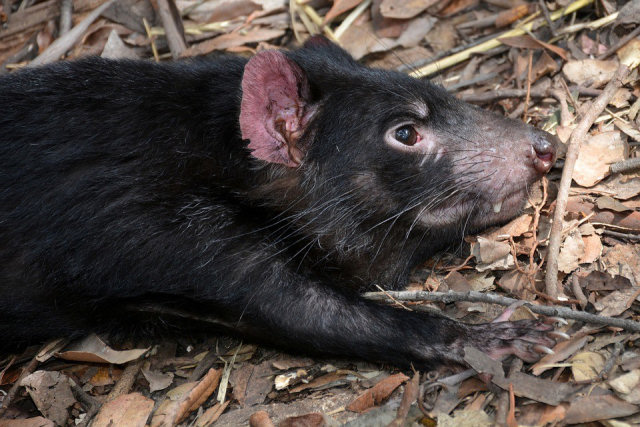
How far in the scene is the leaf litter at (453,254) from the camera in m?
3.75

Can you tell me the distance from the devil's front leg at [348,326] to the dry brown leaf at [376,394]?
0.49ft

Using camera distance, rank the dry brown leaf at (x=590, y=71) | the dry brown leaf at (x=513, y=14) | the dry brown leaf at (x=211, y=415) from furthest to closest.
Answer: the dry brown leaf at (x=513, y=14)
the dry brown leaf at (x=590, y=71)
the dry brown leaf at (x=211, y=415)

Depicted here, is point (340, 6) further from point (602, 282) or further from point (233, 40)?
point (602, 282)

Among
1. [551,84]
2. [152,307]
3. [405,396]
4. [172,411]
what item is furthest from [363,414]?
[551,84]

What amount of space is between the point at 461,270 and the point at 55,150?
242cm

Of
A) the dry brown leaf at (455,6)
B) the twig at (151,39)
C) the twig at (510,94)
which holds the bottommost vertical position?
the twig at (510,94)

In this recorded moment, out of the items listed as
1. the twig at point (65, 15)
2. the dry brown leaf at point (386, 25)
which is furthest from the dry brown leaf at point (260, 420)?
the twig at point (65, 15)

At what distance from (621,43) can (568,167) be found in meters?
1.36

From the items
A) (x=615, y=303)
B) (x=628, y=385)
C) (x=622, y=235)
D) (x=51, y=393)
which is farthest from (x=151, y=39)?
(x=628, y=385)

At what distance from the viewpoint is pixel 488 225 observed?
4.73 meters

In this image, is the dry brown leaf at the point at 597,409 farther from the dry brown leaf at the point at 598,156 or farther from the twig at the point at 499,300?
the dry brown leaf at the point at 598,156

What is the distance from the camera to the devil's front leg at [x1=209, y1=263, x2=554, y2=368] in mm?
4035

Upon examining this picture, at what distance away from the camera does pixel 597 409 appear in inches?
132

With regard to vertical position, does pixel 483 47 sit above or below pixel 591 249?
above
